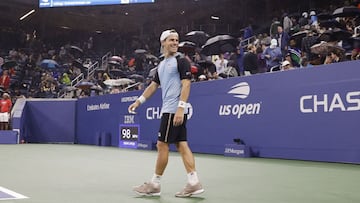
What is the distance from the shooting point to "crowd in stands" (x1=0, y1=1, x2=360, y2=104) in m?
11.6

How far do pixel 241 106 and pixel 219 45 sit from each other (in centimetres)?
634

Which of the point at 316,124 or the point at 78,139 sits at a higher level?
the point at 316,124

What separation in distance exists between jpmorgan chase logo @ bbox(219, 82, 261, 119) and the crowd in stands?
3.52 feet

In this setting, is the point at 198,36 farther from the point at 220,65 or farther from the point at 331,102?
the point at 331,102

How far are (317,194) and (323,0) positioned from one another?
2020 centimetres

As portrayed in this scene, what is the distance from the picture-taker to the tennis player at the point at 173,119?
460 cm

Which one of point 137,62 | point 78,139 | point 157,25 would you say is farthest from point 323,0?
point 78,139

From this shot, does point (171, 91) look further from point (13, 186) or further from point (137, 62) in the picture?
point (137, 62)

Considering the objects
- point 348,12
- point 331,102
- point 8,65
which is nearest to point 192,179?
Result: point 331,102

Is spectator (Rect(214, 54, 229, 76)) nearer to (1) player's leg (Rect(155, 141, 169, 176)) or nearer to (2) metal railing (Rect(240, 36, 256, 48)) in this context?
(2) metal railing (Rect(240, 36, 256, 48))

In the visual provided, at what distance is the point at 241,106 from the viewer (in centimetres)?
1014

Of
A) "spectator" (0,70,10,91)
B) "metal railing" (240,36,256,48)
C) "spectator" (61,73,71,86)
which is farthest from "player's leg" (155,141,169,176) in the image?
"spectator" (61,73,71,86)

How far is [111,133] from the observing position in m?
15.6

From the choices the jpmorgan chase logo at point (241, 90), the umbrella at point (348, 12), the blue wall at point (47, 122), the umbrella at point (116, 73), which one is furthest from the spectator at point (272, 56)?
the umbrella at point (116, 73)
